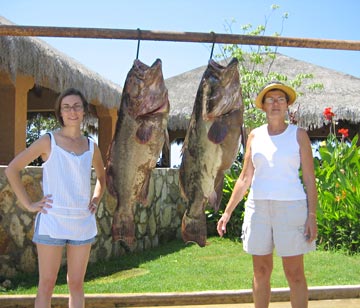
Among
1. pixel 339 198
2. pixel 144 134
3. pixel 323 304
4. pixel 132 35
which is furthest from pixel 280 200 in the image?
pixel 339 198

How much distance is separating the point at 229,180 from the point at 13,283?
5.18 m

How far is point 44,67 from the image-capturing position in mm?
9250

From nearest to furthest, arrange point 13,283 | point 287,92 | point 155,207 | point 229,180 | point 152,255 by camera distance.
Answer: point 287,92 → point 13,283 → point 152,255 → point 155,207 → point 229,180

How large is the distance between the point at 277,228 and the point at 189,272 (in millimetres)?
3926

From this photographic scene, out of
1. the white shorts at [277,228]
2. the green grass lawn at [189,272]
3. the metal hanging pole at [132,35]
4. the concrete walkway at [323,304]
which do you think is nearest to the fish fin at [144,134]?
the metal hanging pole at [132,35]

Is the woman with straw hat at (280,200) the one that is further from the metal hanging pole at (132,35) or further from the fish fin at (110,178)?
the fish fin at (110,178)

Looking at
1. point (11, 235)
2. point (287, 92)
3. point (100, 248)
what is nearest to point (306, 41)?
point (287, 92)

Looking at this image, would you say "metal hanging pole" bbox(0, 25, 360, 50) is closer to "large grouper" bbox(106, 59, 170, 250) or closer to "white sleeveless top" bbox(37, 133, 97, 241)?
"large grouper" bbox(106, 59, 170, 250)

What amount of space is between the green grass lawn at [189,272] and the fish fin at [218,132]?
3.19 m

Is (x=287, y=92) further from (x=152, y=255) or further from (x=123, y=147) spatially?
(x=152, y=255)

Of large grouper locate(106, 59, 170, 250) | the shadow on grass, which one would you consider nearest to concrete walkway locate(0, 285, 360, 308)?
the shadow on grass

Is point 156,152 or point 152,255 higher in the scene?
point 156,152

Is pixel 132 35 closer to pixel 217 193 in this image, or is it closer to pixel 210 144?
pixel 210 144

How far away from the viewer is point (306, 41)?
157 inches
